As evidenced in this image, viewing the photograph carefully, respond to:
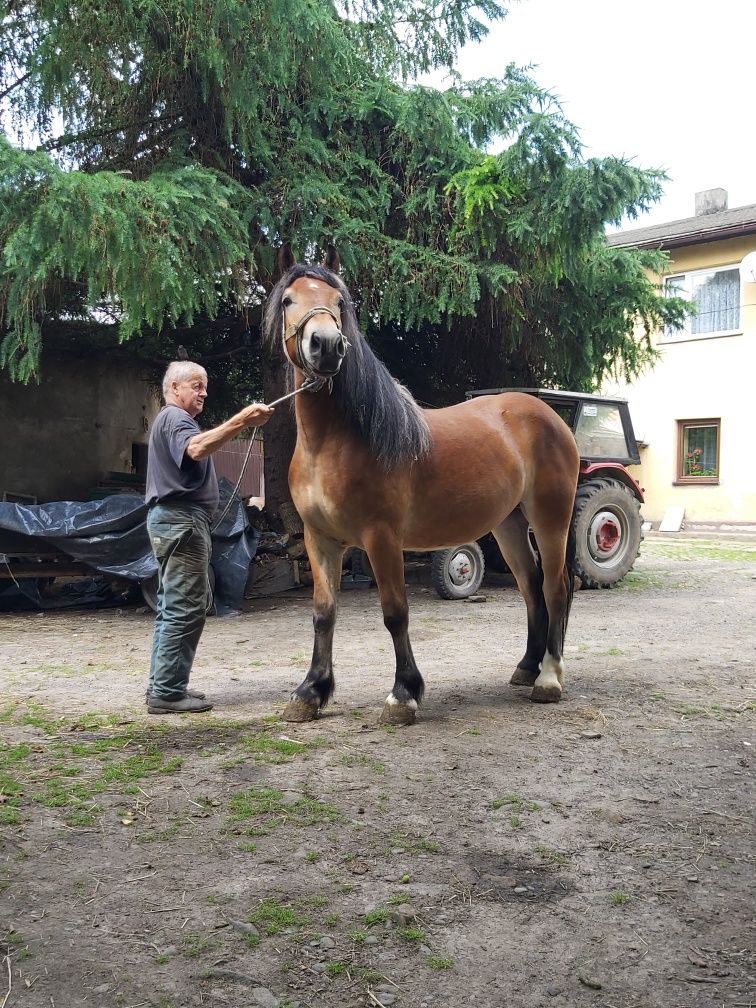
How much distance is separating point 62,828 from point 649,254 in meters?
8.52

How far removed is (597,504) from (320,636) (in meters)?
5.76

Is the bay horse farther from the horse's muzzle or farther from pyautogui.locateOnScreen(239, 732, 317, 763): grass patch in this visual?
pyautogui.locateOnScreen(239, 732, 317, 763): grass patch

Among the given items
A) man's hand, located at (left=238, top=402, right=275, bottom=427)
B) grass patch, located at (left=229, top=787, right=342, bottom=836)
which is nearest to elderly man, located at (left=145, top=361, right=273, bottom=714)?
man's hand, located at (left=238, top=402, right=275, bottom=427)

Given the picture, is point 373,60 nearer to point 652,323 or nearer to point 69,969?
point 652,323

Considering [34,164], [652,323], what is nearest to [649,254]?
[652,323]

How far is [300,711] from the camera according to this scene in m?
4.21

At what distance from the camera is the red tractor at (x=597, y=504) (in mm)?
9133

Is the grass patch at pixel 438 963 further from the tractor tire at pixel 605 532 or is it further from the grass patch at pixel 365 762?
the tractor tire at pixel 605 532

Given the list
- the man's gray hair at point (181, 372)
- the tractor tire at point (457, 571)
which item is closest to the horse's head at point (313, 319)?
the man's gray hair at point (181, 372)

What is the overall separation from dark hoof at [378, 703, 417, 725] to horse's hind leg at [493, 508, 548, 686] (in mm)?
1138

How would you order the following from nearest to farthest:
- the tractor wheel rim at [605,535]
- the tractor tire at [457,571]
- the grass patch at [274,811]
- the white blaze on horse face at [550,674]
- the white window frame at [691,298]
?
the grass patch at [274,811] < the white blaze on horse face at [550,674] < the tractor tire at [457,571] < the tractor wheel rim at [605,535] < the white window frame at [691,298]

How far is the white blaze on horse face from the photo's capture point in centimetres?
464

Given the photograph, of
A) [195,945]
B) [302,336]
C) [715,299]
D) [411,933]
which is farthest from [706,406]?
[195,945]

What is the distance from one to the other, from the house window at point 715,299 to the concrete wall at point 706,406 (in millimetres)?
165
